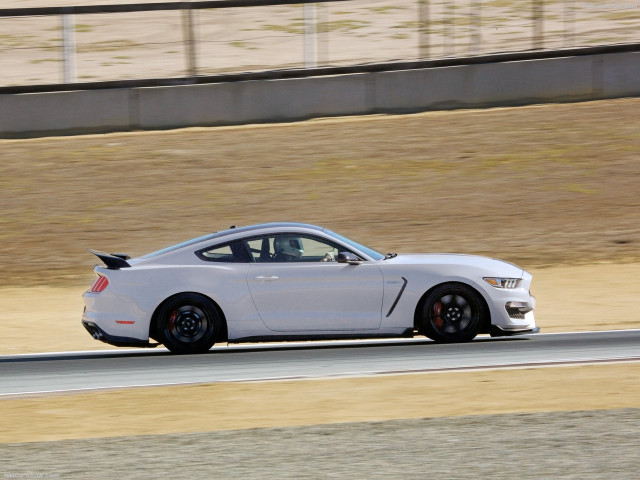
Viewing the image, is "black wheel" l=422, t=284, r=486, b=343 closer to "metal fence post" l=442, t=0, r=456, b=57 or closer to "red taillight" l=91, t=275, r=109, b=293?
"red taillight" l=91, t=275, r=109, b=293

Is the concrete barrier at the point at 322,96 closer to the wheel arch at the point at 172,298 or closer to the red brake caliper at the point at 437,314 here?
the wheel arch at the point at 172,298

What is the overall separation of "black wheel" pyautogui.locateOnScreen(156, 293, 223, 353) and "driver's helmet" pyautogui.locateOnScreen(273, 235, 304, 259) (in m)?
0.89

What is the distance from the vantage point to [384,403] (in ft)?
30.5

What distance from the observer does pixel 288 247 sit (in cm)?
1152

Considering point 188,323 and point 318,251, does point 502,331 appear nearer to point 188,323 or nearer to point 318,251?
Result: point 318,251

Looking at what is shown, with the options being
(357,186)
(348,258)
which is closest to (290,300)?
(348,258)

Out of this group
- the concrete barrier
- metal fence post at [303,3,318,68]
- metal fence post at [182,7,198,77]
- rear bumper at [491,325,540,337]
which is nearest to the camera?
rear bumper at [491,325,540,337]

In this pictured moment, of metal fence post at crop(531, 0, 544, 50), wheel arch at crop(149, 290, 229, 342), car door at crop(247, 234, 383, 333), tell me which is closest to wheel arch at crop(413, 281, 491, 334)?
car door at crop(247, 234, 383, 333)

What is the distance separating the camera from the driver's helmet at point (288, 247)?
37.7ft

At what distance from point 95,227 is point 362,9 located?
944 centimetres

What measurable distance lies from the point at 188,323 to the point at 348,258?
1.74 meters

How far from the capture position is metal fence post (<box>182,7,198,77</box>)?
82.7 ft

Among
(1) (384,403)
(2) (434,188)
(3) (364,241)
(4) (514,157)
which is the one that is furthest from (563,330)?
(4) (514,157)

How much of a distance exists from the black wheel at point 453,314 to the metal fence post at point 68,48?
1544cm
